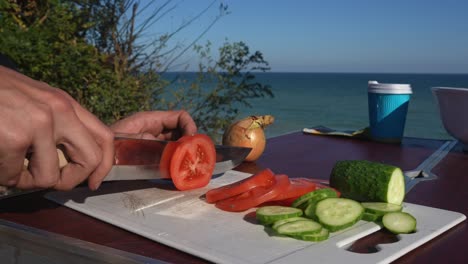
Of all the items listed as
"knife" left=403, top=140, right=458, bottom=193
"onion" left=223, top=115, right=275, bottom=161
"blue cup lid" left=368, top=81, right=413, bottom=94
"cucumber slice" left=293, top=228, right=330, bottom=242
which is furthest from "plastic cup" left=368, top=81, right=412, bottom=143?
"cucumber slice" left=293, top=228, right=330, bottom=242

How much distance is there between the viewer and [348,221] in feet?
4.68

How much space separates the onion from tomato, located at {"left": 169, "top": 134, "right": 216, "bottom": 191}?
45cm

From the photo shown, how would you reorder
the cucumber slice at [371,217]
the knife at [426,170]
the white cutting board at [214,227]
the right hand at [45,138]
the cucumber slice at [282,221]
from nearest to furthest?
the right hand at [45,138], the white cutting board at [214,227], the cucumber slice at [282,221], the cucumber slice at [371,217], the knife at [426,170]

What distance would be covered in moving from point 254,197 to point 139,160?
48cm

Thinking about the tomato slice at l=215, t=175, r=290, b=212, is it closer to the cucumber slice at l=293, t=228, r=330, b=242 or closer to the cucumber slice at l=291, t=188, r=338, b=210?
the cucumber slice at l=291, t=188, r=338, b=210

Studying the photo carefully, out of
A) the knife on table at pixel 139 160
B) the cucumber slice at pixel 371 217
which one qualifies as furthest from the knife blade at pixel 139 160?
the cucumber slice at pixel 371 217

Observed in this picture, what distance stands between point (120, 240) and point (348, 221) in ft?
2.10

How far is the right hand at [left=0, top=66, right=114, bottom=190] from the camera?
1156 mm

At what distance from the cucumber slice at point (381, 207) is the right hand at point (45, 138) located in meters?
0.79

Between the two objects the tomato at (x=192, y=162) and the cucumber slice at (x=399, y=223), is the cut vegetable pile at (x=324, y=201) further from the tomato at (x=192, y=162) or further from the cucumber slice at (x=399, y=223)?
the tomato at (x=192, y=162)

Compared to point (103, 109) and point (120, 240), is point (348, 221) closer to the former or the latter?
point (120, 240)

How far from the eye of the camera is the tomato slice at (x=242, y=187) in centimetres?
166

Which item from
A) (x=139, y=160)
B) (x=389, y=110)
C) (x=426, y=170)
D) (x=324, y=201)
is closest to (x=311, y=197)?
(x=324, y=201)

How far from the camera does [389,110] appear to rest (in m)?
3.11
